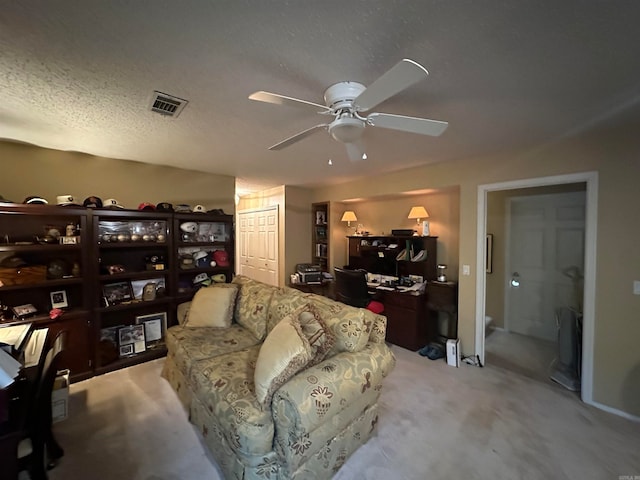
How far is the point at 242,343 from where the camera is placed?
2.39m

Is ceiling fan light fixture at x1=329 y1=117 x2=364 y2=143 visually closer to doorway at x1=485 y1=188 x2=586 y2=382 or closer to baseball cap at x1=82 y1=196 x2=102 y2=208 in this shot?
baseball cap at x1=82 y1=196 x2=102 y2=208

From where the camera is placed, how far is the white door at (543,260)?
353 cm

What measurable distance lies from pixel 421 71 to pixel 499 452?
2383 millimetres

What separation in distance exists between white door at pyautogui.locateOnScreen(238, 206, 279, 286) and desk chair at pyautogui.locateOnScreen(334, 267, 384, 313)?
180 cm

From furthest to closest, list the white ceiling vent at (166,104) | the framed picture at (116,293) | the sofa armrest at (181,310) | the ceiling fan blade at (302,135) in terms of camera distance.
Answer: the sofa armrest at (181,310), the framed picture at (116,293), the white ceiling vent at (166,104), the ceiling fan blade at (302,135)

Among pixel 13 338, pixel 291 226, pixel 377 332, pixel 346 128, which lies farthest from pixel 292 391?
pixel 291 226

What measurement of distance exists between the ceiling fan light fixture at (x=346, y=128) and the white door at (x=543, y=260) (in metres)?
3.52

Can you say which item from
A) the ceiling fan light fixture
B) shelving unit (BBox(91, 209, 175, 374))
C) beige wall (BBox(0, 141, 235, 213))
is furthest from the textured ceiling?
shelving unit (BBox(91, 209, 175, 374))

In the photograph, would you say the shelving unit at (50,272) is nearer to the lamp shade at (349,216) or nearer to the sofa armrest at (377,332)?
the sofa armrest at (377,332)

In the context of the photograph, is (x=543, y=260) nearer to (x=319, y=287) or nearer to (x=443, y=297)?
(x=443, y=297)

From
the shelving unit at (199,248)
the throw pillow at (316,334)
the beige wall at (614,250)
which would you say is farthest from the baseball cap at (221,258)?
the beige wall at (614,250)

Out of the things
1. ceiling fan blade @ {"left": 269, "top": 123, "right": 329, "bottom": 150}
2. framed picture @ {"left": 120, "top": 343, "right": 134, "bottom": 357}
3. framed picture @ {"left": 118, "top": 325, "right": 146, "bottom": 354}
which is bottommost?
framed picture @ {"left": 120, "top": 343, "right": 134, "bottom": 357}

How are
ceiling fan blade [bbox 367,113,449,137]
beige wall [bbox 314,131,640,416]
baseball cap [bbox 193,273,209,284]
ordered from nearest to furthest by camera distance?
ceiling fan blade [bbox 367,113,449,137] < beige wall [bbox 314,131,640,416] < baseball cap [bbox 193,273,209,284]

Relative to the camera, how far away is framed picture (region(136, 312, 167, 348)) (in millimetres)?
3291
